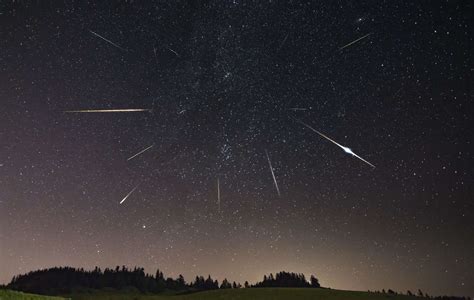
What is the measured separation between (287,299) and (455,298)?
55.0 meters

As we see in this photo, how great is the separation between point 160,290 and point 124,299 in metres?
110

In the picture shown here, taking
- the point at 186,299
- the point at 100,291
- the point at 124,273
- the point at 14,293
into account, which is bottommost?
the point at 14,293

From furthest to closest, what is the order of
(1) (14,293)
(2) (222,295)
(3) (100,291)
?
(3) (100,291)
(2) (222,295)
(1) (14,293)

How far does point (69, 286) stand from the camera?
7283 inches

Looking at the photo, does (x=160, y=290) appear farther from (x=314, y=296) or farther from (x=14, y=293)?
(x=14, y=293)

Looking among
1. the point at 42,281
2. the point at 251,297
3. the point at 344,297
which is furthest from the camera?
the point at 42,281

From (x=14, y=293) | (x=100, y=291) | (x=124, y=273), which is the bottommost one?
(x=14, y=293)

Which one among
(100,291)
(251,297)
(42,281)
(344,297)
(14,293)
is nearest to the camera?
(14,293)

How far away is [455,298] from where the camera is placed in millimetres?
102438

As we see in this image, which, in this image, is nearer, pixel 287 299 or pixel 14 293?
pixel 14 293

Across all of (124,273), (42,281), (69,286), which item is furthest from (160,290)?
(42,281)

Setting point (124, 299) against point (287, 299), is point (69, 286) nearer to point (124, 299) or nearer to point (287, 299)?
point (124, 299)

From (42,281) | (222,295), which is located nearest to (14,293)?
(222,295)

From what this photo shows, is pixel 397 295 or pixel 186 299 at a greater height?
pixel 186 299
